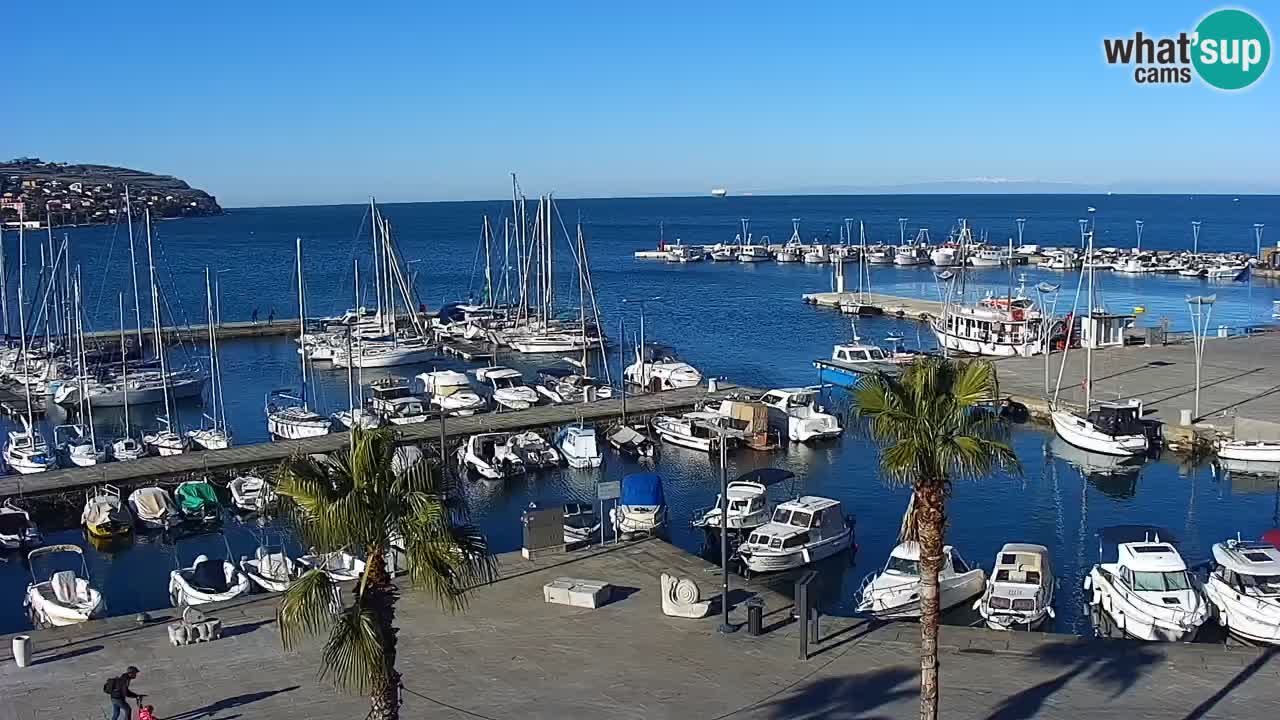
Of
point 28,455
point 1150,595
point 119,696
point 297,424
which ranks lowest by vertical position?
point 1150,595

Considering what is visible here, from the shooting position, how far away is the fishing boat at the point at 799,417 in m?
50.8

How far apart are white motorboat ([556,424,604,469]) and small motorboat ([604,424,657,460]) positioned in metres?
1.72

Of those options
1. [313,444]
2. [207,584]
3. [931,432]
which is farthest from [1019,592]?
[313,444]

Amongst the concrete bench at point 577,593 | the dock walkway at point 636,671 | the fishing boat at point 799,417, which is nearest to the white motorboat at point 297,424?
the fishing boat at point 799,417

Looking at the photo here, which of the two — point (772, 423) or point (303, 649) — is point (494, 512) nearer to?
point (772, 423)

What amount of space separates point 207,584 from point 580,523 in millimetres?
10277

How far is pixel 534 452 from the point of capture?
47844 millimetres

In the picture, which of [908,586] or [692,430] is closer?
[908,586]

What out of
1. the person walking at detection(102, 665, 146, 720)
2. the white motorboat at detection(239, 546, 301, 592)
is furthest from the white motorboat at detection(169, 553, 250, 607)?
the person walking at detection(102, 665, 146, 720)

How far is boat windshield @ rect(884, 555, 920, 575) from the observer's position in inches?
1158

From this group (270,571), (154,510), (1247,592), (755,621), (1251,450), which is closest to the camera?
(755,621)

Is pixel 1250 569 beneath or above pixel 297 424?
beneath

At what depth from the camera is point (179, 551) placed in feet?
125

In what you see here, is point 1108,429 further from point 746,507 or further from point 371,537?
point 371,537
